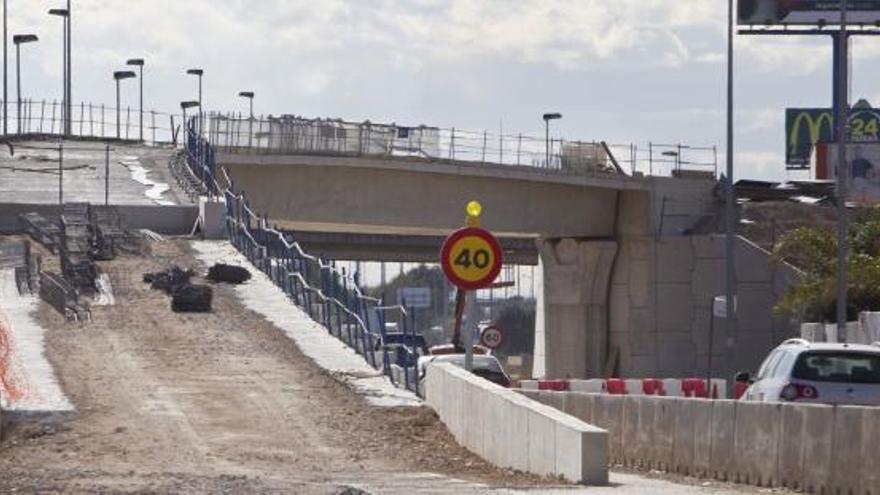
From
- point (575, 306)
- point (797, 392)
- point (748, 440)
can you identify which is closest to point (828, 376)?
point (797, 392)

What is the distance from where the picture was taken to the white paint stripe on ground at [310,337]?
30156 millimetres

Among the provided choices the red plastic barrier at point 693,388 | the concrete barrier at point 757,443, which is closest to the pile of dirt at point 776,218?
the red plastic barrier at point 693,388

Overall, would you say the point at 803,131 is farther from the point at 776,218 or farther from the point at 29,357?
the point at 29,357

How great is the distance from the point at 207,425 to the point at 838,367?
23.7 ft

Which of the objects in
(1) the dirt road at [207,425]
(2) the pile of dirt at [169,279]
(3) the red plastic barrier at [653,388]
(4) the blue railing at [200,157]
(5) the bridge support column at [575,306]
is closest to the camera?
(1) the dirt road at [207,425]

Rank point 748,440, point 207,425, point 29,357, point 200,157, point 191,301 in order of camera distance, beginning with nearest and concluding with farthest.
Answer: point 748,440 → point 207,425 → point 29,357 → point 191,301 → point 200,157

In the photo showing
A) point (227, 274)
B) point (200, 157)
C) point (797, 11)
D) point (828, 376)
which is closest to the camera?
point (828, 376)

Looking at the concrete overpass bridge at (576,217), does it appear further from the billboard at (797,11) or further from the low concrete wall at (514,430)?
the low concrete wall at (514,430)

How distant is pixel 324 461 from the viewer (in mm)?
23266

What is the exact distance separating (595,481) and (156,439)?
22.6 feet

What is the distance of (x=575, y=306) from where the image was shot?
248ft

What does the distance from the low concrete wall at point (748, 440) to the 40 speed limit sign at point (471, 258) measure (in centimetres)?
224

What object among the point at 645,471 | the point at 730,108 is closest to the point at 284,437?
the point at 645,471

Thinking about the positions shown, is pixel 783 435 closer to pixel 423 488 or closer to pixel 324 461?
pixel 423 488
